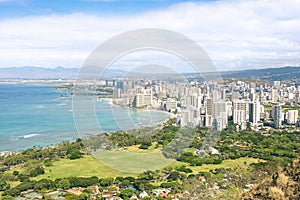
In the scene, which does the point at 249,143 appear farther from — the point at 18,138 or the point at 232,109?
the point at 18,138

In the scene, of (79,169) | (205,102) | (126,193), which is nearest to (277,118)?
(205,102)

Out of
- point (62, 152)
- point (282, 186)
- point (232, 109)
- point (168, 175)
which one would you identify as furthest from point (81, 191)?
point (232, 109)

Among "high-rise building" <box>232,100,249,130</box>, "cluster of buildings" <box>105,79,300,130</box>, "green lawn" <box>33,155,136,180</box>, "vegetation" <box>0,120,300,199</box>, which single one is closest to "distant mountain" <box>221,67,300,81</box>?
"cluster of buildings" <box>105,79,300,130</box>

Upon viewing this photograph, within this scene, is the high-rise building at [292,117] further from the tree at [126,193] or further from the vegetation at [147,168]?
the tree at [126,193]

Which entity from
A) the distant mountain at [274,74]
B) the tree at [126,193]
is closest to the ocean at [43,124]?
the tree at [126,193]

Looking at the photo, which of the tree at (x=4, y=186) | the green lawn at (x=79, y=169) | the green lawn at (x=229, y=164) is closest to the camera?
the tree at (x=4, y=186)

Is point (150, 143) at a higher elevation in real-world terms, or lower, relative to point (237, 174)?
higher

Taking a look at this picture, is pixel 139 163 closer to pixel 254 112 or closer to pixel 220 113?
pixel 220 113
